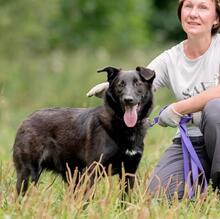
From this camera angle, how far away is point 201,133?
698 cm

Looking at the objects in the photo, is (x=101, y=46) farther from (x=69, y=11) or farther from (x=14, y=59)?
(x=14, y=59)

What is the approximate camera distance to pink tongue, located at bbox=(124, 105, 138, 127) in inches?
271

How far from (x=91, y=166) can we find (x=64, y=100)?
10814mm

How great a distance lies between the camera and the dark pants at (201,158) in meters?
6.61

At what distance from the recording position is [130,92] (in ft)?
22.3

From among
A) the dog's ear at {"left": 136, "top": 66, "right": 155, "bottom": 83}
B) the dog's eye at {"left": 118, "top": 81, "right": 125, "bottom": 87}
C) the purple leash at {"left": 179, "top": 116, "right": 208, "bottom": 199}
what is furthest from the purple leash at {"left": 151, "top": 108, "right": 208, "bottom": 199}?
the dog's eye at {"left": 118, "top": 81, "right": 125, "bottom": 87}

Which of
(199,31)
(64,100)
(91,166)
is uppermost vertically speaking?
(199,31)

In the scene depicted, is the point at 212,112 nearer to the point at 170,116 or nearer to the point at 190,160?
the point at 170,116

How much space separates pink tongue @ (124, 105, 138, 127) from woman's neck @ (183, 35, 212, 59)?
0.70m

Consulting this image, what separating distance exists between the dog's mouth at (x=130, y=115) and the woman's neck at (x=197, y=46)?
690 millimetres

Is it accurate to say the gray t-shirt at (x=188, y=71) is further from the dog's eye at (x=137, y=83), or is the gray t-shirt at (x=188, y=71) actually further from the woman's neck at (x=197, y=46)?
the dog's eye at (x=137, y=83)

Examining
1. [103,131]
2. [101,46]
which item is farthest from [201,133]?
[101,46]

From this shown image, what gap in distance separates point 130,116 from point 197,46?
2.71 ft

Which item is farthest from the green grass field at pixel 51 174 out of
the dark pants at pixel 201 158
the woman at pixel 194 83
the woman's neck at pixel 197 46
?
the woman's neck at pixel 197 46
